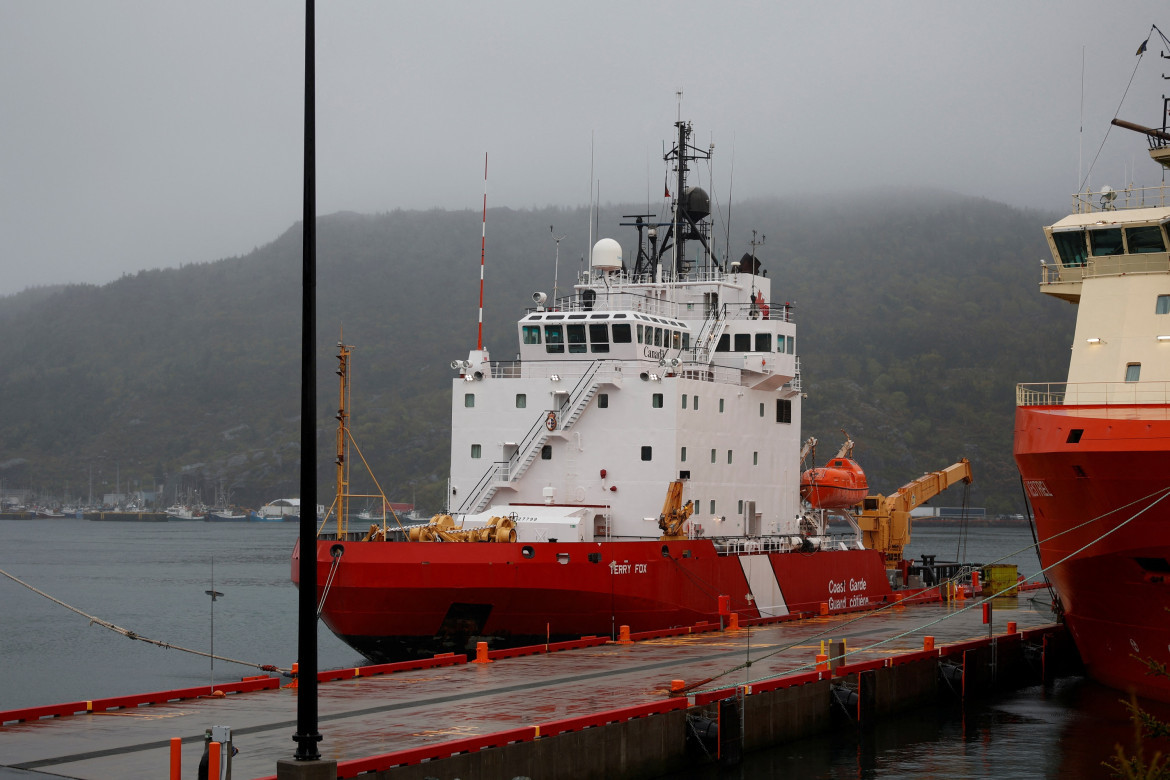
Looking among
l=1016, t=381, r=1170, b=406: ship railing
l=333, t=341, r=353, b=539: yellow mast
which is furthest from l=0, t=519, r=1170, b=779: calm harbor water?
l=333, t=341, r=353, b=539: yellow mast

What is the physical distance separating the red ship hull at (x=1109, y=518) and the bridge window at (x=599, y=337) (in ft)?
32.5

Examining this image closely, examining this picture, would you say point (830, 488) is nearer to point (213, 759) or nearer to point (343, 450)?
point (343, 450)

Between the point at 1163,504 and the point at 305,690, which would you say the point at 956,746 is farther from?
the point at 305,690

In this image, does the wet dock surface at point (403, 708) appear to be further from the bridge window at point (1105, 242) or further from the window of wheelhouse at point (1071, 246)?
the bridge window at point (1105, 242)

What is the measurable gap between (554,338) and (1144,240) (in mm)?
12463

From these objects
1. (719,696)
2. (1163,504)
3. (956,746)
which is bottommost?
(956,746)

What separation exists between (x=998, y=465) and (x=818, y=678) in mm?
148053

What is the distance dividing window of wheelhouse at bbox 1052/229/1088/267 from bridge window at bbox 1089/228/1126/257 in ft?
0.74

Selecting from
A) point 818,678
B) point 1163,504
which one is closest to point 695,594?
point 818,678

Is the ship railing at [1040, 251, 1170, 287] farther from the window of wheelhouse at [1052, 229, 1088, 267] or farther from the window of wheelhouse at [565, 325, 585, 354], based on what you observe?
the window of wheelhouse at [565, 325, 585, 354]

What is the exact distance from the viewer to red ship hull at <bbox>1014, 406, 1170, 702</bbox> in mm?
18562

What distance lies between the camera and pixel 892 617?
101ft

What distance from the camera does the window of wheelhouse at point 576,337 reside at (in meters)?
28.7

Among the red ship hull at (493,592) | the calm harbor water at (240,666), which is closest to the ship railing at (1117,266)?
the calm harbor water at (240,666)
